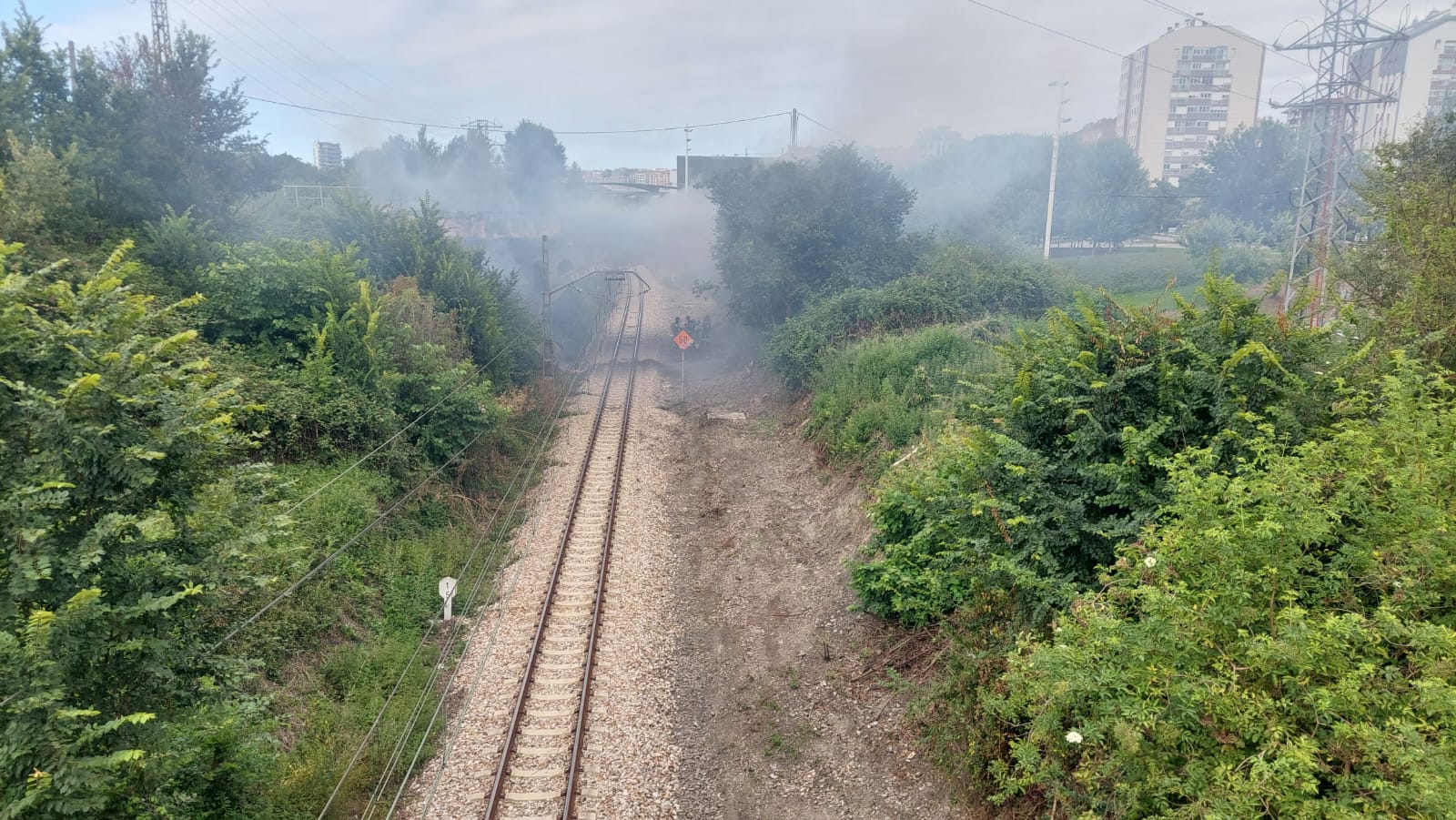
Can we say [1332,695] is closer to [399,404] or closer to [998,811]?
[998,811]

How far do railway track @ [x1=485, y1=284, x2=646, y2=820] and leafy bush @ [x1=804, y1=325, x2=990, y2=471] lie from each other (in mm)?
5933

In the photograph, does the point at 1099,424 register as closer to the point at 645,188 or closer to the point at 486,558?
the point at 486,558

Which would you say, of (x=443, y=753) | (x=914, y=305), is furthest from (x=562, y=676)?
(x=914, y=305)

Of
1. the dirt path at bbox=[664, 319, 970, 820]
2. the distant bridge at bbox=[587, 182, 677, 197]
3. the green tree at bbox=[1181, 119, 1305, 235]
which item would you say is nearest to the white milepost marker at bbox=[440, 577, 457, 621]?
the dirt path at bbox=[664, 319, 970, 820]

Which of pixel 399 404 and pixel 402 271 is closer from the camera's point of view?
pixel 399 404

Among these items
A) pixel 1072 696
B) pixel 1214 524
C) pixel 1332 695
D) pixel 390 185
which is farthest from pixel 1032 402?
pixel 390 185

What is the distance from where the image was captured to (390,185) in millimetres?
57625

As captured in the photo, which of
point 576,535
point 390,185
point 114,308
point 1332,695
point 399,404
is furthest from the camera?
point 390,185

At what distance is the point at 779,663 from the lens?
12180 millimetres

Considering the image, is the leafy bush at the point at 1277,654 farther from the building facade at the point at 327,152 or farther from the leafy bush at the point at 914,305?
the building facade at the point at 327,152

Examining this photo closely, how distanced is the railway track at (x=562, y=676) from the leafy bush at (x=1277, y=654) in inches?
217

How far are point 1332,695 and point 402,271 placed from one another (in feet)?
84.6

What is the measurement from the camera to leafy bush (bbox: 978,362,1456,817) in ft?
15.1

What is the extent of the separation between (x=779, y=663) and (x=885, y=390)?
9159 millimetres
